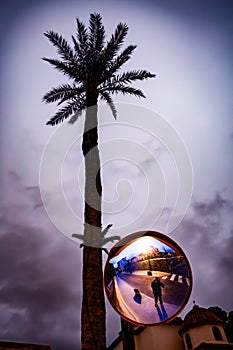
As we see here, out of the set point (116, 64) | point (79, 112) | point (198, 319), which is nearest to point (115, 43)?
point (116, 64)

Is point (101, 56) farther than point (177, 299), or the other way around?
point (101, 56)

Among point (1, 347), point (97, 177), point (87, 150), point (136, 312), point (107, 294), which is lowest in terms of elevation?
point (136, 312)

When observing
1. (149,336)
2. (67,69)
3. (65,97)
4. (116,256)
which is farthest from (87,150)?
(149,336)

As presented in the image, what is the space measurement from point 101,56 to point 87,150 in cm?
541

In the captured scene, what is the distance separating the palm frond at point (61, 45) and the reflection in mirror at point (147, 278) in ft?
36.0

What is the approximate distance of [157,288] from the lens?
78.5 inches

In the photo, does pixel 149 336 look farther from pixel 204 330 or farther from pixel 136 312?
pixel 136 312

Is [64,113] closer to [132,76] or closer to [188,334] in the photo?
[132,76]

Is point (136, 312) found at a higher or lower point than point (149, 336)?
lower

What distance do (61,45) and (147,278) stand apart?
1181 centimetres

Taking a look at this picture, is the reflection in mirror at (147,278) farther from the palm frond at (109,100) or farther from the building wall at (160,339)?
→ the building wall at (160,339)

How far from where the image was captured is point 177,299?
6.38 feet

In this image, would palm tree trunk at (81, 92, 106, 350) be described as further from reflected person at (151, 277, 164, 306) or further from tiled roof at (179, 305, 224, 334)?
tiled roof at (179, 305, 224, 334)

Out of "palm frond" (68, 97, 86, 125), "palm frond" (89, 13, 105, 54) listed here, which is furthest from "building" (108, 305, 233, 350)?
"palm frond" (89, 13, 105, 54)
